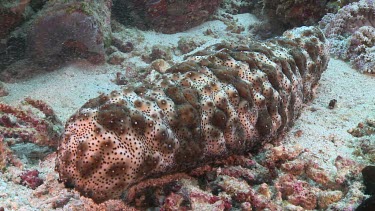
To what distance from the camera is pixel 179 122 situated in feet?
7.86

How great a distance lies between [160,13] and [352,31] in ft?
12.1

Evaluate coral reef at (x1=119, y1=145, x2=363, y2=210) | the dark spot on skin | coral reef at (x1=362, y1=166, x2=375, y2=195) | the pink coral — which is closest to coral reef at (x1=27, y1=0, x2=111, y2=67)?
the pink coral

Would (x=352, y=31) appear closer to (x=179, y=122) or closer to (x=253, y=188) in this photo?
(x=253, y=188)

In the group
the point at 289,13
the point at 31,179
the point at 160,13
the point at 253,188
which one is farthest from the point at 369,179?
the point at 160,13

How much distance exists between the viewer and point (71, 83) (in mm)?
4770

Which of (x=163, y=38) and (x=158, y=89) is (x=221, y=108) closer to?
(x=158, y=89)

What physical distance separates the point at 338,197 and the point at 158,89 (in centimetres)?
163

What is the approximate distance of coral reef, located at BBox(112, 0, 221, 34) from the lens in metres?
6.51

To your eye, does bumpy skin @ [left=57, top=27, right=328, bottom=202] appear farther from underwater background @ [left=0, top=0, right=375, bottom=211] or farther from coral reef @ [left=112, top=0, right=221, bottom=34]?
coral reef @ [left=112, top=0, right=221, bottom=34]

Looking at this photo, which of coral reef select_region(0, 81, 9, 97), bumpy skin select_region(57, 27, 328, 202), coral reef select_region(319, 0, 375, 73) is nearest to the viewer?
bumpy skin select_region(57, 27, 328, 202)

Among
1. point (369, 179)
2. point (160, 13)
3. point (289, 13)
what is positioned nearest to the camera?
point (369, 179)

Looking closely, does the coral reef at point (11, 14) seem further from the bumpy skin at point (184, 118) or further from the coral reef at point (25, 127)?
the bumpy skin at point (184, 118)

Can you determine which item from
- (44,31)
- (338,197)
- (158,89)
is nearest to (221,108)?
(158,89)

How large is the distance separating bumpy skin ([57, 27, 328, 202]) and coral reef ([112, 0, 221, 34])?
3.42 m
